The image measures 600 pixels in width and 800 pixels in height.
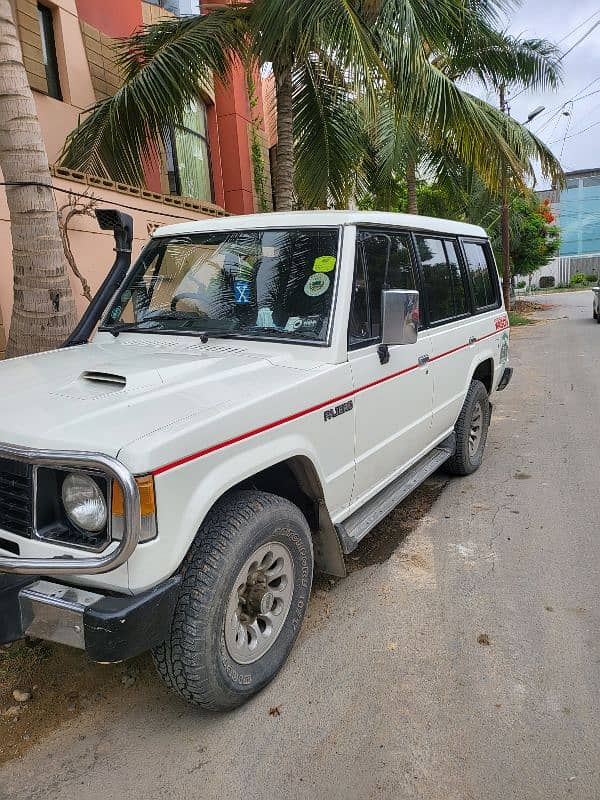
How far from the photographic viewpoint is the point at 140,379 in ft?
8.24

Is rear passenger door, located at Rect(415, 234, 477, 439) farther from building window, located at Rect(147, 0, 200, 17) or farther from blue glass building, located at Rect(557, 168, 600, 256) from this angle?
blue glass building, located at Rect(557, 168, 600, 256)

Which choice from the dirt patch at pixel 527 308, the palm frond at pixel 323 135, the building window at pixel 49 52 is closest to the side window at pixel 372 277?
the palm frond at pixel 323 135

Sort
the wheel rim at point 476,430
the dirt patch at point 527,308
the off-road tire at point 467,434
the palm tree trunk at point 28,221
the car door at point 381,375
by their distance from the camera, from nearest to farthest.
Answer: the car door at point 381,375 < the palm tree trunk at point 28,221 < the off-road tire at point 467,434 < the wheel rim at point 476,430 < the dirt patch at point 527,308

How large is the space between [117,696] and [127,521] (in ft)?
4.23

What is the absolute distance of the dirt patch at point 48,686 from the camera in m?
2.47

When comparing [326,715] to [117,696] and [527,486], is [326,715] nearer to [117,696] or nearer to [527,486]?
[117,696]

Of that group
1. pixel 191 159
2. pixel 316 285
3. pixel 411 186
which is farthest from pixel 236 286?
pixel 411 186

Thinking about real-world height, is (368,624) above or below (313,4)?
below

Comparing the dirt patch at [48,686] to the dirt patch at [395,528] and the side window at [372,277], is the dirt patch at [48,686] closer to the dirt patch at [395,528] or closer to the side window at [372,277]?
the dirt patch at [395,528]

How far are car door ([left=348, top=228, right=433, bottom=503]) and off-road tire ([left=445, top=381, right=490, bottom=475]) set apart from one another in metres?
1.05

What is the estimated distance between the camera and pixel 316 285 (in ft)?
10.2

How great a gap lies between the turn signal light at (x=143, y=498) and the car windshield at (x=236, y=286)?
4.34ft

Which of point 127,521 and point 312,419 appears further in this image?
point 312,419

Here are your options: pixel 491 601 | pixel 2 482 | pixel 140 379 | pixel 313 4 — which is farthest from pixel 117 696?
pixel 313 4
